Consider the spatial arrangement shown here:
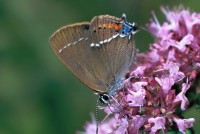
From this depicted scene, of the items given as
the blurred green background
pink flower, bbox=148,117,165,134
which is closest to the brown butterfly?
pink flower, bbox=148,117,165,134

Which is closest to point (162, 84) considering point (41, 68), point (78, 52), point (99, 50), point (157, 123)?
point (157, 123)

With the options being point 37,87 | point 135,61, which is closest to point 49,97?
point 37,87

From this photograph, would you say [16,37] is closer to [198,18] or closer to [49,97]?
[49,97]

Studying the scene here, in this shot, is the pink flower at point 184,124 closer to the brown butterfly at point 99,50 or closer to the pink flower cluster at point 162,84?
the pink flower cluster at point 162,84

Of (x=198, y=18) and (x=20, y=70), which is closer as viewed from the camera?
(x=198, y=18)

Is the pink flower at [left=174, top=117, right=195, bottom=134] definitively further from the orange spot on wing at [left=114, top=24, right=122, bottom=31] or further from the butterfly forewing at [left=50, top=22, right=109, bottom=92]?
the orange spot on wing at [left=114, top=24, right=122, bottom=31]

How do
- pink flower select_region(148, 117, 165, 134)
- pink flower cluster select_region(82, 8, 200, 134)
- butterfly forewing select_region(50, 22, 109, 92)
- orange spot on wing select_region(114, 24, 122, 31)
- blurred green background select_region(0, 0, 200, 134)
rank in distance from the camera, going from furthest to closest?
blurred green background select_region(0, 0, 200, 134) < orange spot on wing select_region(114, 24, 122, 31) < butterfly forewing select_region(50, 22, 109, 92) < pink flower cluster select_region(82, 8, 200, 134) < pink flower select_region(148, 117, 165, 134)

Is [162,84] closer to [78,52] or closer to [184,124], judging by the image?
[184,124]
